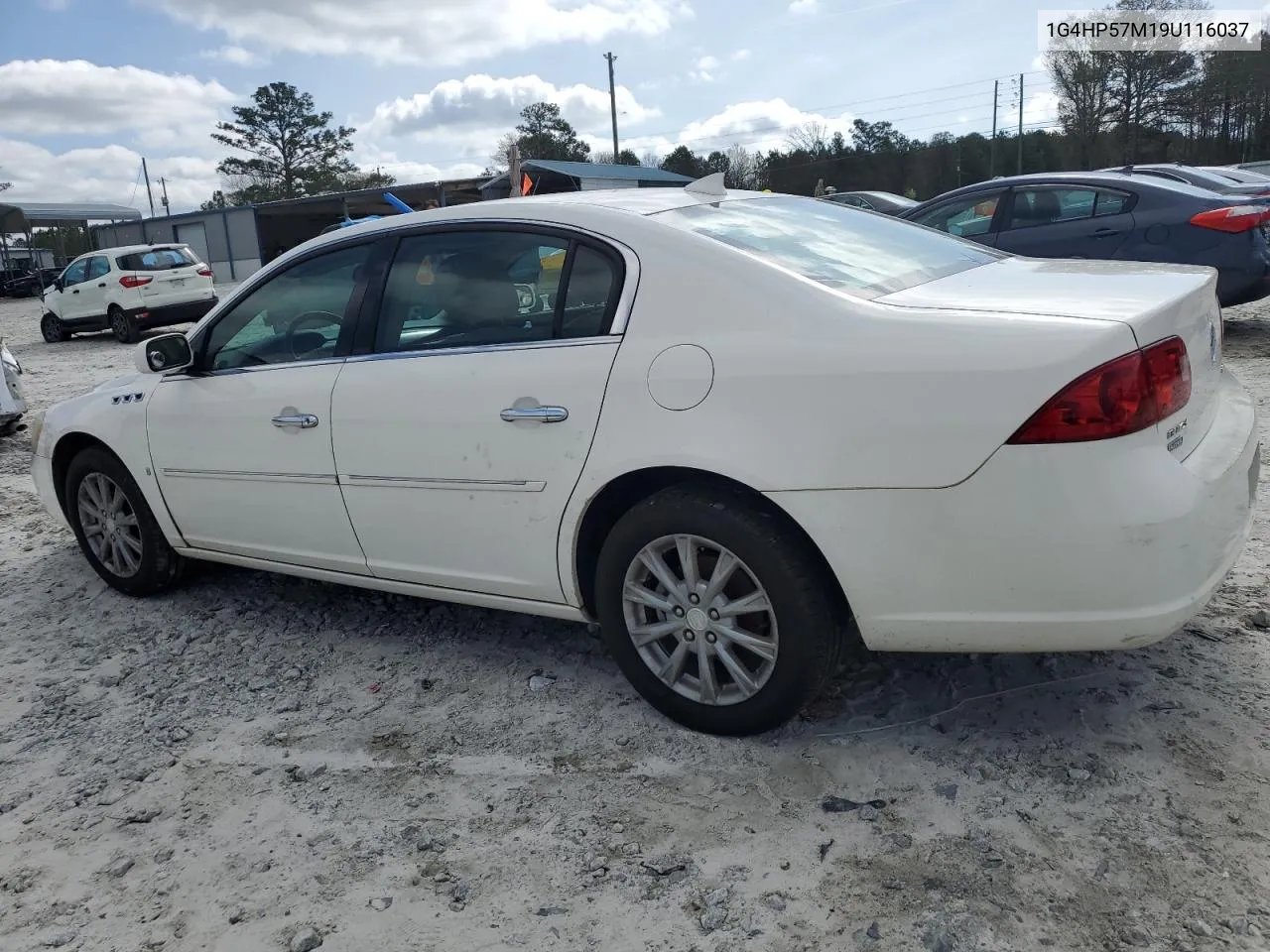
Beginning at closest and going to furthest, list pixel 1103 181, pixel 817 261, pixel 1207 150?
pixel 817 261
pixel 1103 181
pixel 1207 150

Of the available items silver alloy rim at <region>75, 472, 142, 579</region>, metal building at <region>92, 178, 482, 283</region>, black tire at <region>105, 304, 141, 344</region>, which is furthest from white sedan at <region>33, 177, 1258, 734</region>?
metal building at <region>92, 178, 482, 283</region>

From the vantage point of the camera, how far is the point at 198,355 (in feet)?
13.3

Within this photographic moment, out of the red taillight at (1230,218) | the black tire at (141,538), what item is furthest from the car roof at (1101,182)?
the black tire at (141,538)

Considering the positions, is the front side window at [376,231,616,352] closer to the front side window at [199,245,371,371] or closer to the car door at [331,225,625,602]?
the car door at [331,225,625,602]

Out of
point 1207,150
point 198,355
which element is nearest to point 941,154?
point 1207,150

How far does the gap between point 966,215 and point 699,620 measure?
737cm

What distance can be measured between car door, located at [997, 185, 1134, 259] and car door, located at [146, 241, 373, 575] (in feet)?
21.8

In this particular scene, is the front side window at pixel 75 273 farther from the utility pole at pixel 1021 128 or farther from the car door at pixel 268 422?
the utility pole at pixel 1021 128

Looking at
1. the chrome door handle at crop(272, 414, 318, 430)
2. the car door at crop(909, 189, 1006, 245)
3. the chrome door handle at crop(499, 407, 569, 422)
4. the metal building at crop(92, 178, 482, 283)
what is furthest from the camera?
the metal building at crop(92, 178, 482, 283)

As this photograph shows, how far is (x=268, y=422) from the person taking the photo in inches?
145

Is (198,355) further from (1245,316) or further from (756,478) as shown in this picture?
(1245,316)

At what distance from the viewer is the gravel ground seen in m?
2.23

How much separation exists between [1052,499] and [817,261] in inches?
39.7

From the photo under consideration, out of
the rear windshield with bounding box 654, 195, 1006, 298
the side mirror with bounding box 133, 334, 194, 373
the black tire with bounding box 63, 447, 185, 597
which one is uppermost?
the rear windshield with bounding box 654, 195, 1006, 298
